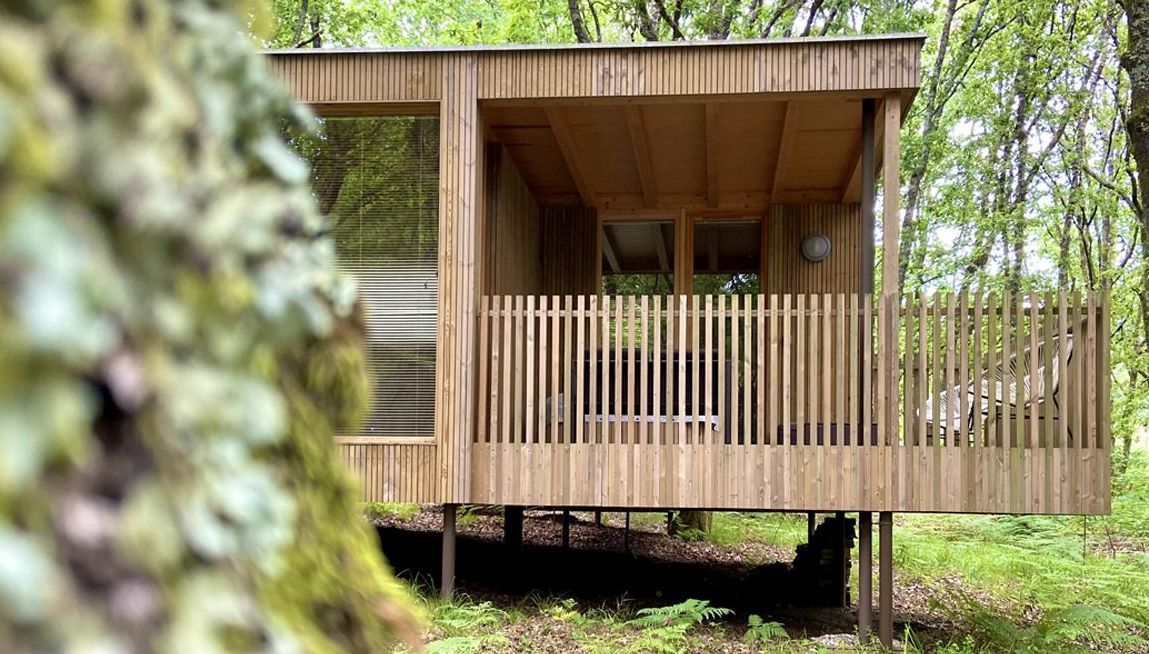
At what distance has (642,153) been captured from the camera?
7820mm

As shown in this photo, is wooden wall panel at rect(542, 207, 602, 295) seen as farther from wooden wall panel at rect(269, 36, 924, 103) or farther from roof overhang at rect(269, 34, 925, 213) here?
wooden wall panel at rect(269, 36, 924, 103)

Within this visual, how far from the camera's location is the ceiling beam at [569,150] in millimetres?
6852

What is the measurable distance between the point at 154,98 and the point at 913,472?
583cm

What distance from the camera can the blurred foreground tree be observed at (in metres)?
0.46

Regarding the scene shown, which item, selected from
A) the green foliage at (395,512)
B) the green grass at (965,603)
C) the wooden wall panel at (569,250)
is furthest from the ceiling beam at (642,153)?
the green foliage at (395,512)

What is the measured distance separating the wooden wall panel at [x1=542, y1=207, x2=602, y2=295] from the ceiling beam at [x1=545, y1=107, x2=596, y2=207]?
1.02 feet

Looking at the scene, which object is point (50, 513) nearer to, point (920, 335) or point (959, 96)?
point (920, 335)

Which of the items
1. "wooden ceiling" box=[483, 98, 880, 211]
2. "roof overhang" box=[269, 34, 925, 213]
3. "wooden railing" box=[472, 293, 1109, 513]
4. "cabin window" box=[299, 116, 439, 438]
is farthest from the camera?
"wooden ceiling" box=[483, 98, 880, 211]

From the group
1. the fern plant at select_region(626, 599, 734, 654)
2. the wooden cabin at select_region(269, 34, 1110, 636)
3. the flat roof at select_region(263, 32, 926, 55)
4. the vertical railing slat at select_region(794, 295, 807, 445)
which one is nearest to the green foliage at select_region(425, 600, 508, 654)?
the wooden cabin at select_region(269, 34, 1110, 636)

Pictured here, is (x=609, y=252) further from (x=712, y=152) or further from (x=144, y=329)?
(x=144, y=329)

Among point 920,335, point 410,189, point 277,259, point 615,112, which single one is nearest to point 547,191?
point 615,112

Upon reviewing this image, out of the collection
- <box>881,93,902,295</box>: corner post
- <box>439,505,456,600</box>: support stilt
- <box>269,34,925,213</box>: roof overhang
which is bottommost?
<box>439,505,456,600</box>: support stilt

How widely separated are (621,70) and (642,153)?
1.68 meters

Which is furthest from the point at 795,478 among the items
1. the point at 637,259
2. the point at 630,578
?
the point at 637,259
